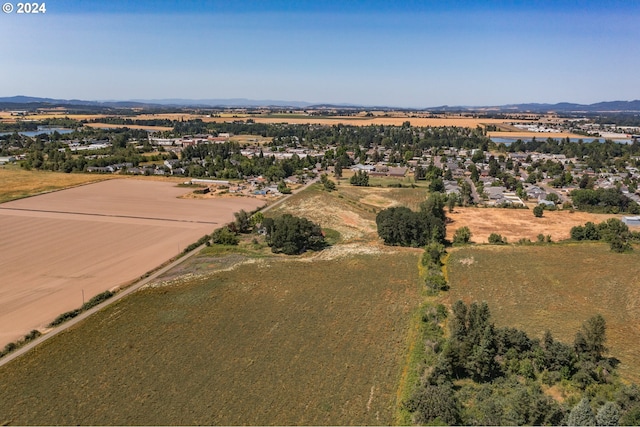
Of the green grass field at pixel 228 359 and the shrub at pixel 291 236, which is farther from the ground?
the shrub at pixel 291 236

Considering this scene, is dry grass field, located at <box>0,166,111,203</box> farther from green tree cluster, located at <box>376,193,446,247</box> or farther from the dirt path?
green tree cluster, located at <box>376,193,446,247</box>

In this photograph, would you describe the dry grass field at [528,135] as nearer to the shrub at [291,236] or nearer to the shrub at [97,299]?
the shrub at [291,236]

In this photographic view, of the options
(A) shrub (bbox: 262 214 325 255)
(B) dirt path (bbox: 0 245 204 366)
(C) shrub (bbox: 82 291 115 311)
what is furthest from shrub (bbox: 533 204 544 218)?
(C) shrub (bbox: 82 291 115 311)

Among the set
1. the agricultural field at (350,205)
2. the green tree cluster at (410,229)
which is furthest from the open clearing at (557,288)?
the agricultural field at (350,205)

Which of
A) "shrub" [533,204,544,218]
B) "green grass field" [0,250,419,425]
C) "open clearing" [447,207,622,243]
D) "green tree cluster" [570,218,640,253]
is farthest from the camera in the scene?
"shrub" [533,204,544,218]

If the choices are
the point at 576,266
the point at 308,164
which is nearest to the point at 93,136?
the point at 308,164

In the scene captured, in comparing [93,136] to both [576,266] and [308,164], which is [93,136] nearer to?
[308,164]
